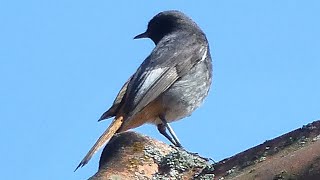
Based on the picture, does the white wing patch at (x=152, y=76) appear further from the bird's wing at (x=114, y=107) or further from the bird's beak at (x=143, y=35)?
the bird's beak at (x=143, y=35)

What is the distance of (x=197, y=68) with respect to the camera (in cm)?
913

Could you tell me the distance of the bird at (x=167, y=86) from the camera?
7.75 m

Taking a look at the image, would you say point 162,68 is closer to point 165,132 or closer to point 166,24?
point 165,132

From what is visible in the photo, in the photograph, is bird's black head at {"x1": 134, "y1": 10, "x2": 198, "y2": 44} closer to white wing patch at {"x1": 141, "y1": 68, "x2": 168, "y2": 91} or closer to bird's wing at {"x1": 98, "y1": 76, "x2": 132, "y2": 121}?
white wing patch at {"x1": 141, "y1": 68, "x2": 168, "y2": 91}

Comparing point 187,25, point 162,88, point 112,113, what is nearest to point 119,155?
point 112,113

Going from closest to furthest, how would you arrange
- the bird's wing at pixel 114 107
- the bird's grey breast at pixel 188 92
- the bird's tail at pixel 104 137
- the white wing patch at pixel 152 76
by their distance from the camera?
the bird's tail at pixel 104 137, the bird's wing at pixel 114 107, the white wing patch at pixel 152 76, the bird's grey breast at pixel 188 92

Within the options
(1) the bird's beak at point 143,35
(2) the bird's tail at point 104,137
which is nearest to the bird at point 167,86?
(2) the bird's tail at point 104,137

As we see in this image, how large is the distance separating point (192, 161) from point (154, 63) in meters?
3.69

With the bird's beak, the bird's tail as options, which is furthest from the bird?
the bird's beak

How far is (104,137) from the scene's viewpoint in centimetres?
699

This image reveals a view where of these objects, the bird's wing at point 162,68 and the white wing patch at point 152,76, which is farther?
the white wing patch at point 152,76

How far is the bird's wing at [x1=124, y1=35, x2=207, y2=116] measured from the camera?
7984 millimetres

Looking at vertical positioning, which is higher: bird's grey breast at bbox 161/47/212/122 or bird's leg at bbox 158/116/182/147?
bird's grey breast at bbox 161/47/212/122

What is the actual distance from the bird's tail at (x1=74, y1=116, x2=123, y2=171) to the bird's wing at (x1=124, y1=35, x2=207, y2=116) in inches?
8.9
